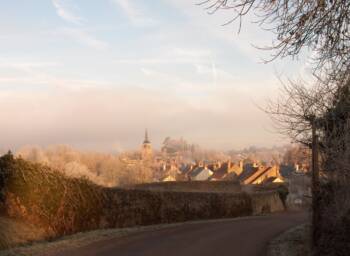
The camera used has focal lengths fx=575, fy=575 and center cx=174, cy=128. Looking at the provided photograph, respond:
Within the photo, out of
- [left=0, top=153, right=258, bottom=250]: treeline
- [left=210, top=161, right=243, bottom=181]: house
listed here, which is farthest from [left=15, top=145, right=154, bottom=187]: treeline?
[left=0, top=153, right=258, bottom=250]: treeline

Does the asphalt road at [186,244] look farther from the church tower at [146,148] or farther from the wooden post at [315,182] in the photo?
the church tower at [146,148]

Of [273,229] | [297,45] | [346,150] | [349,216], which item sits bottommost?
[273,229]

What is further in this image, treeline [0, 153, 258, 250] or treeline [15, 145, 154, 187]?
treeline [15, 145, 154, 187]

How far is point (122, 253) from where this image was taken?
1797 centimetres

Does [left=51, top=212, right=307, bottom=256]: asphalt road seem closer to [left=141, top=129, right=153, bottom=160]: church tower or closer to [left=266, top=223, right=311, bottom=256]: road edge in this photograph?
[left=266, top=223, right=311, bottom=256]: road edge

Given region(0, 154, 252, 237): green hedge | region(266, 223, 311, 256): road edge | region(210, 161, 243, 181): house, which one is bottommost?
region(266, 223, 311, 256): road edge

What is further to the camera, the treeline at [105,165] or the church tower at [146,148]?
the church tower at [146,148]

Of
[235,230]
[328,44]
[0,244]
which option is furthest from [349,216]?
[235,230]

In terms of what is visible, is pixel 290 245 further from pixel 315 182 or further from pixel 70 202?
pixel 70 202

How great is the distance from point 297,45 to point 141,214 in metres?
24.9

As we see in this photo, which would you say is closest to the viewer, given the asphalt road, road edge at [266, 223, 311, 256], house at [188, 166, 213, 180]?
the asphalt road

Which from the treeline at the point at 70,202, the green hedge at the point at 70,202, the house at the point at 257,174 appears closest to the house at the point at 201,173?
the house at the point at 257,174

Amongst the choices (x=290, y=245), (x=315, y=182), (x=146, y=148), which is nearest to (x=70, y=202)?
(x=290, y=245)

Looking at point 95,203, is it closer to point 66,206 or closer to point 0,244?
point 66,206
